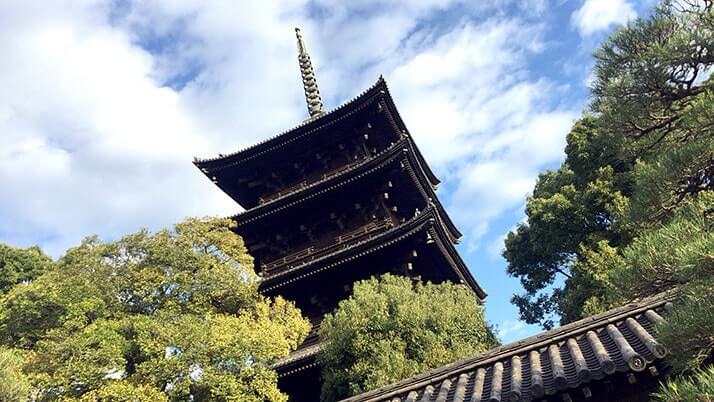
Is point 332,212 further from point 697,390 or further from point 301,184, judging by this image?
point 697,390

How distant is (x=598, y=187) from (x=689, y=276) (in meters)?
15.7

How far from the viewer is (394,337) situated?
475 inches

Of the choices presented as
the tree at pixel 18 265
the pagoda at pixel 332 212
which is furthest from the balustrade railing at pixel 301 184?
the tree at pixel 18 265

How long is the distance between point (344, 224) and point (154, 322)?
7803 millimetres

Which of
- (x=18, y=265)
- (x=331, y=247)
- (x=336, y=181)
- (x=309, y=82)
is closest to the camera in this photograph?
(x=331, y=247)

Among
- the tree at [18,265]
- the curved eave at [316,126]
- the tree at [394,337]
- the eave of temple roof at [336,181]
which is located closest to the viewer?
the tree at [394,337]

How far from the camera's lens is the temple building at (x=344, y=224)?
7008 mm

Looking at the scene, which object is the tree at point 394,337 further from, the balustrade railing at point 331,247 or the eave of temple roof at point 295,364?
the balustrade railing at point 331,247

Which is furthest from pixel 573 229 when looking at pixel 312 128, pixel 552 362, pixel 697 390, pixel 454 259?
pixel 697 390

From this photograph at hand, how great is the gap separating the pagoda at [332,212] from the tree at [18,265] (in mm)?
10449

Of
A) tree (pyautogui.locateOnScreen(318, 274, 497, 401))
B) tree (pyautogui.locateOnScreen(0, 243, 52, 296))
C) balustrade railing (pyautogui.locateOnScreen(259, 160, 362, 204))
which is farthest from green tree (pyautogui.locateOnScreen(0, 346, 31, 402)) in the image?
tree (pyautogui.locateOnScreen(0, 243, 52, 296))

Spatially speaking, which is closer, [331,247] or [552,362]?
[552,362]

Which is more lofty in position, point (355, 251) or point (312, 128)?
point (312, 128)

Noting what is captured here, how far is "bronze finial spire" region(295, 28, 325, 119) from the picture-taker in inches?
Result: 1067
